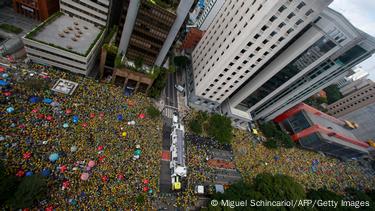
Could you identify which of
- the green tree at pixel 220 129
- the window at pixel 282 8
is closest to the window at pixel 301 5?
the window at pixel 282 8

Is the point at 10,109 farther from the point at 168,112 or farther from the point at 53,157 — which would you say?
the point at 168,112

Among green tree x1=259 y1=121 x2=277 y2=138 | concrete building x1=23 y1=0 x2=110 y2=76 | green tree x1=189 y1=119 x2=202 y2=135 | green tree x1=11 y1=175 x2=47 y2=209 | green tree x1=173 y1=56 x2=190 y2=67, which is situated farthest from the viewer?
green tree x1=173 y1=56 x2=190 y2=67

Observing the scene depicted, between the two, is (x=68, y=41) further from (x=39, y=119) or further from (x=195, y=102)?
(x=195, y=102)

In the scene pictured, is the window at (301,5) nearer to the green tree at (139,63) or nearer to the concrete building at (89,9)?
the green tree at (139,63)

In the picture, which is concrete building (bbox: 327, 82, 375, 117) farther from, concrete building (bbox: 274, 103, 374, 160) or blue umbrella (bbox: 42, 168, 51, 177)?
blue umbrella (bbox: 42, 168, 51, 177)

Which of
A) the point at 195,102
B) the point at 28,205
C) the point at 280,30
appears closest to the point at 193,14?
the point at 195,102

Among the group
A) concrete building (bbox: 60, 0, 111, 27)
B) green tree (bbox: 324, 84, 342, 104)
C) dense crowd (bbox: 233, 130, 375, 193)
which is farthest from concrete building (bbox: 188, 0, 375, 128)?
green tree (bbox: 324, 84, 342, 104)

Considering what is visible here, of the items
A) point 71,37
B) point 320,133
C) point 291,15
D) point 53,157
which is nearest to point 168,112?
point 53,157

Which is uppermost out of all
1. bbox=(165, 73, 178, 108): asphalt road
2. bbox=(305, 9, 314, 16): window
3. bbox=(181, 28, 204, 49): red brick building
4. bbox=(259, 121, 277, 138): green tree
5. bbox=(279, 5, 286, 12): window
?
bbox=(279, 5, 286, 12): window
